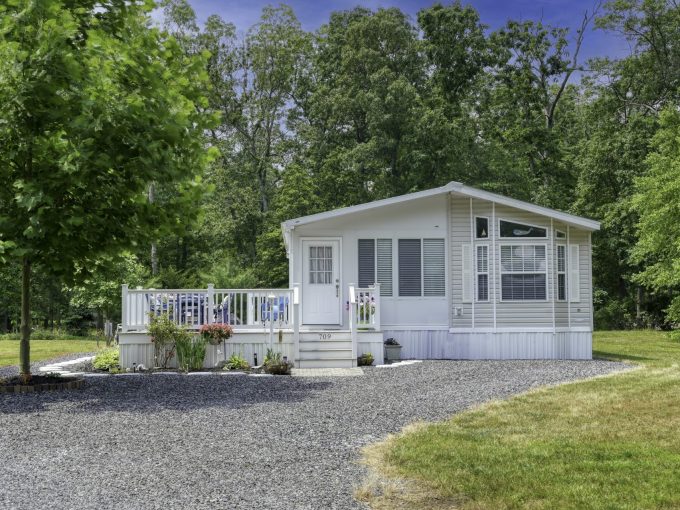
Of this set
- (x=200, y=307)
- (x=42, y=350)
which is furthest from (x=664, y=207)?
(x=42, y=350)

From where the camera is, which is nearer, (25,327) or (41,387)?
(41,387)

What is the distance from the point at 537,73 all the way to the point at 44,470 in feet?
110

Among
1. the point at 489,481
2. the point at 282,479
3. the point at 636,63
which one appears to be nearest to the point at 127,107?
the point at 282,479

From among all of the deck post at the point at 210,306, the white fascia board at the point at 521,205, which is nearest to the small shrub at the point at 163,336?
the deck post at the point at 210,306

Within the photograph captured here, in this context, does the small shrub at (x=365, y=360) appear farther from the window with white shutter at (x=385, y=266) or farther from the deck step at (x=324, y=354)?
the window with white shutter at (x=385, y=266)

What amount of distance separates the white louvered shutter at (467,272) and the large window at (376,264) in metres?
1.61

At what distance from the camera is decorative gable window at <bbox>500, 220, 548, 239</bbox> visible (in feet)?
52.1

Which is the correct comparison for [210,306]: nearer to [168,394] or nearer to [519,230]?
[168,394]

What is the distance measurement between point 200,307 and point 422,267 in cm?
493

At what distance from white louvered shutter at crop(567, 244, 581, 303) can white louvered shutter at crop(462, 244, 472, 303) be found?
222 cm

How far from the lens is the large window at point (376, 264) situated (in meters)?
15.9

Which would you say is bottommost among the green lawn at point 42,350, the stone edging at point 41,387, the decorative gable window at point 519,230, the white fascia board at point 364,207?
the green lawn at point 42,350

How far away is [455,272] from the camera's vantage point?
52.0ft

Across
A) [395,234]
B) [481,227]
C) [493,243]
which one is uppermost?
[481,227]
